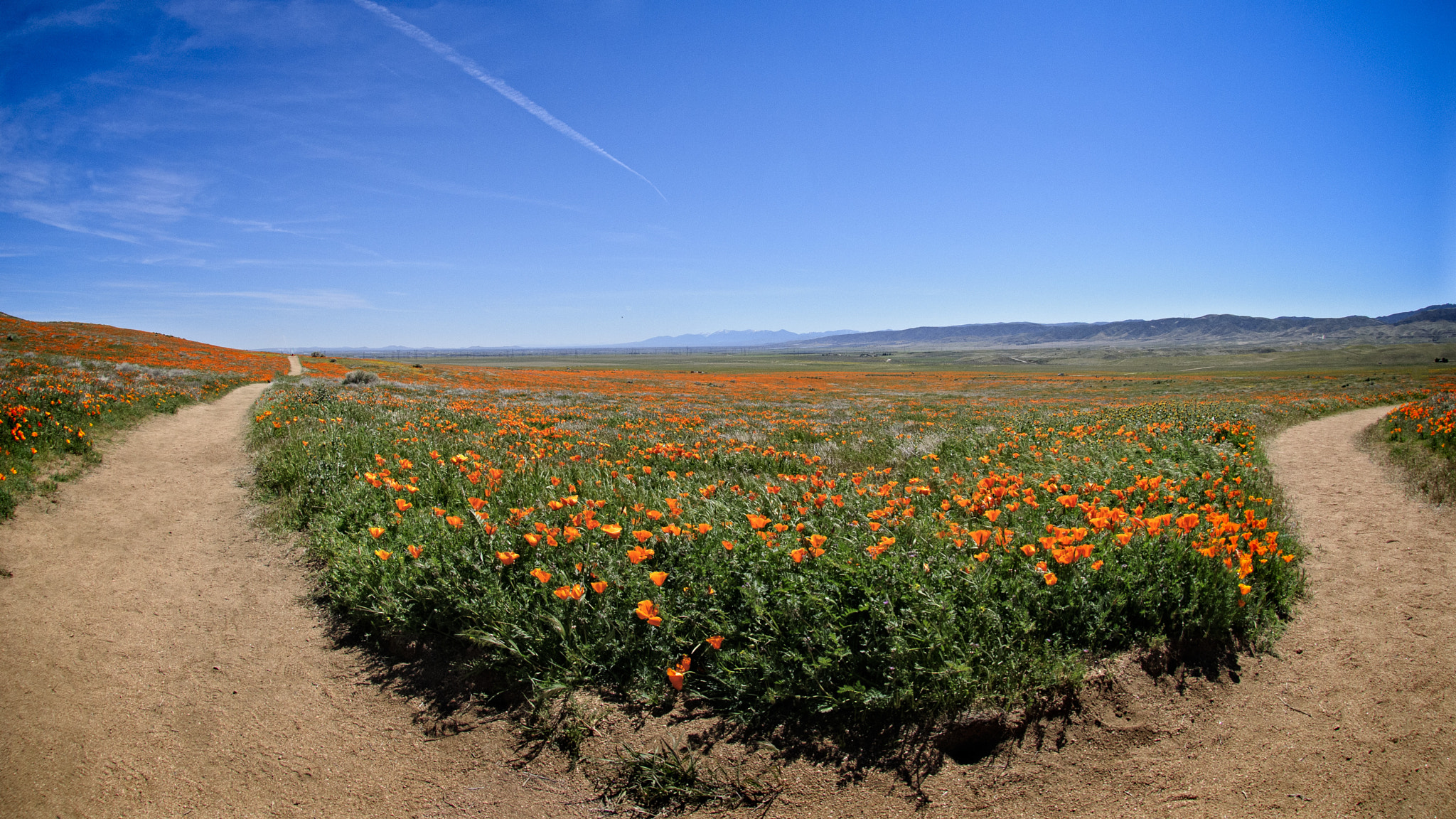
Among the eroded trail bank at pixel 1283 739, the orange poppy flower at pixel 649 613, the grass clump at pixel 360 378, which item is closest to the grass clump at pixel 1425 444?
the eroded trail bank at pixel 1283 739

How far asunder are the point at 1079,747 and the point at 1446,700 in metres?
2.45

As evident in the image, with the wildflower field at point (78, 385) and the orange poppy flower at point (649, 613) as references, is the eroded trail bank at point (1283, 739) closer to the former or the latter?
the orange poppy flower at point (649, 613)

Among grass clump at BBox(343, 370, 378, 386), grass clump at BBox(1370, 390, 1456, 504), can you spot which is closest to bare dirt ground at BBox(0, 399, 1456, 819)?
grass clump at BBox(1370, 390, 1456, 504)

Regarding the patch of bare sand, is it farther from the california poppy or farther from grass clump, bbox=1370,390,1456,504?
grass clump, bbox=1370,390,1456,504

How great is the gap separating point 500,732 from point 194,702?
207 centimetres

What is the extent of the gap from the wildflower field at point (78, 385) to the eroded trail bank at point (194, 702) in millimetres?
2289

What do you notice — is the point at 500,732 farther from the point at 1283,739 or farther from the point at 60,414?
the point at 60,414

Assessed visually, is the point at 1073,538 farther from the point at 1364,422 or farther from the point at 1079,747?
the point at 1364,422

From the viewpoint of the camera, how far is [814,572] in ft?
12.2

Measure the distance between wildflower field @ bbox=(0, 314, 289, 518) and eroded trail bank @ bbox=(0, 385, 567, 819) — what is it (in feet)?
7.51

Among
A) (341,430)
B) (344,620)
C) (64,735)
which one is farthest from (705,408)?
(64,735)

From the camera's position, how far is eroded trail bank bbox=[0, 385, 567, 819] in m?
2.84

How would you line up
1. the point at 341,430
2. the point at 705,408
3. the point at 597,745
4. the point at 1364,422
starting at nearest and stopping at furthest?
the point at 597,745 → the point at 341,430 → the point at 1364,422 → the point at 705,408

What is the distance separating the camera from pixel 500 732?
3.22 meters
